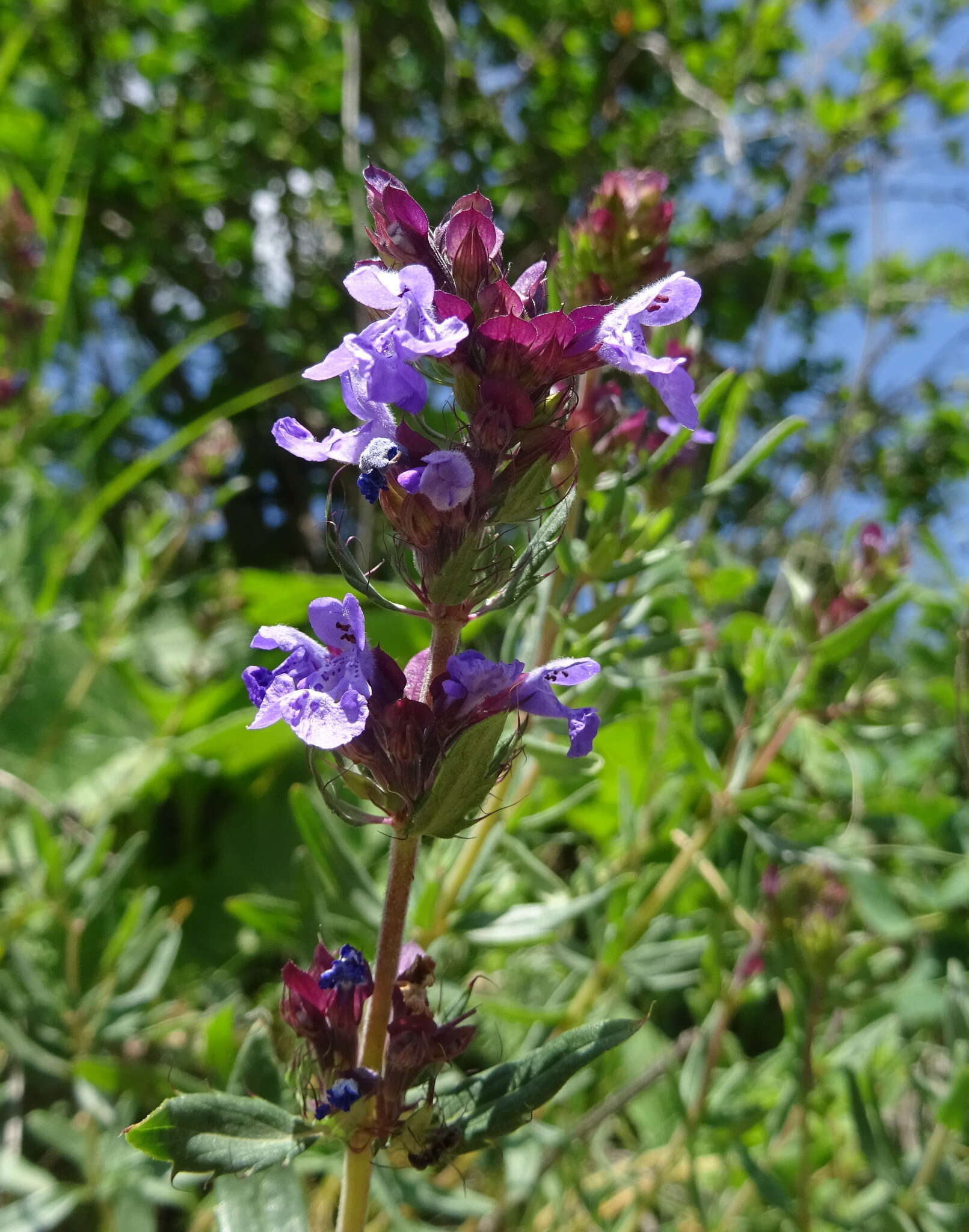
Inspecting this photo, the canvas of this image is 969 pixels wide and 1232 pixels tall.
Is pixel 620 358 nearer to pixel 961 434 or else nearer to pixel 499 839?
pixel 499 839

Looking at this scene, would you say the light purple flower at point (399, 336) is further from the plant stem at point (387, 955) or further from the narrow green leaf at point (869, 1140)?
the narrow green leaf at point (869, 1140)

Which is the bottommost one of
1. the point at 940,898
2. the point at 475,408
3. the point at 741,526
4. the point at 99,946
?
the point at 940,898

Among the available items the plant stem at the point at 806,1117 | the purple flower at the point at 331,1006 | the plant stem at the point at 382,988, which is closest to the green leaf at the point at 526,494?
the plant stem at the point at 382,988

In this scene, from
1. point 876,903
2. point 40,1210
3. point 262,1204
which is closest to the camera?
point 262,1204

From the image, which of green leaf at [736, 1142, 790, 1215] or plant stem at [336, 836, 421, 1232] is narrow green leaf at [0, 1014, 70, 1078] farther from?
green leaf at [736, 1142, 790, 1215]

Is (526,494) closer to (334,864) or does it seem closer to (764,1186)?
(334,864)

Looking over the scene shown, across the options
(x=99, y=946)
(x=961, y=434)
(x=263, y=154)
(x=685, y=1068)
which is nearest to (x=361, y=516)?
(x=99, y=946)

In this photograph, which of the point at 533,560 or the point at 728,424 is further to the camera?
the point at 728,424

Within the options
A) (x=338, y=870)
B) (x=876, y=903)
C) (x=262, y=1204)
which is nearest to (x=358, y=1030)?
(x=262, y=1204)
